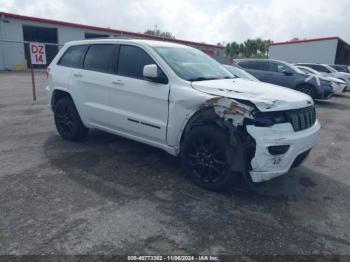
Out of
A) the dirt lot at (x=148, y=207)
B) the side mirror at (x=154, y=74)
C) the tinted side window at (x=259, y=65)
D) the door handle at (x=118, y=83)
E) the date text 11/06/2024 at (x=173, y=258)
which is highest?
the side mirror at (x=154, y=74)

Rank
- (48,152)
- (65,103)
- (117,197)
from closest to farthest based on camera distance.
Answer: (117,197), (48,152), (65,103)

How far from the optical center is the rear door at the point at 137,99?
13.0ft

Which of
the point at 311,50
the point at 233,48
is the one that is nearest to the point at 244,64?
the point at 311,50

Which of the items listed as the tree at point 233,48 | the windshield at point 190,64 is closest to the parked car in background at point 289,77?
the windshield at point 190,64

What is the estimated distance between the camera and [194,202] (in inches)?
136

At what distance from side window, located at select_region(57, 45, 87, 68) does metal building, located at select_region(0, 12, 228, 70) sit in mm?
15818

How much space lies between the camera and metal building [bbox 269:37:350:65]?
30062 millimetres

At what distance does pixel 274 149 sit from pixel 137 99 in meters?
1.98

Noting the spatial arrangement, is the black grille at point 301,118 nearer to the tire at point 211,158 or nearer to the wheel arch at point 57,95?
the tire at point 211,158

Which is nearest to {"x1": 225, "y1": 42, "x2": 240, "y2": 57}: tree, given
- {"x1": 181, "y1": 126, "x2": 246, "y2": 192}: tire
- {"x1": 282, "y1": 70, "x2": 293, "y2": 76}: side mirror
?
{"x1": 282, "y1": 70, "x2": 293, "y2": 76}: side mirror

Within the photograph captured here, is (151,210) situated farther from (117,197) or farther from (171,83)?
(171,83)

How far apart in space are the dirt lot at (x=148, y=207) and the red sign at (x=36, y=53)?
18.3ft

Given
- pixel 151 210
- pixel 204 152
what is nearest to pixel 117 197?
pixel 151 210

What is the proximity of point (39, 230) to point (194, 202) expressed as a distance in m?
1.65
